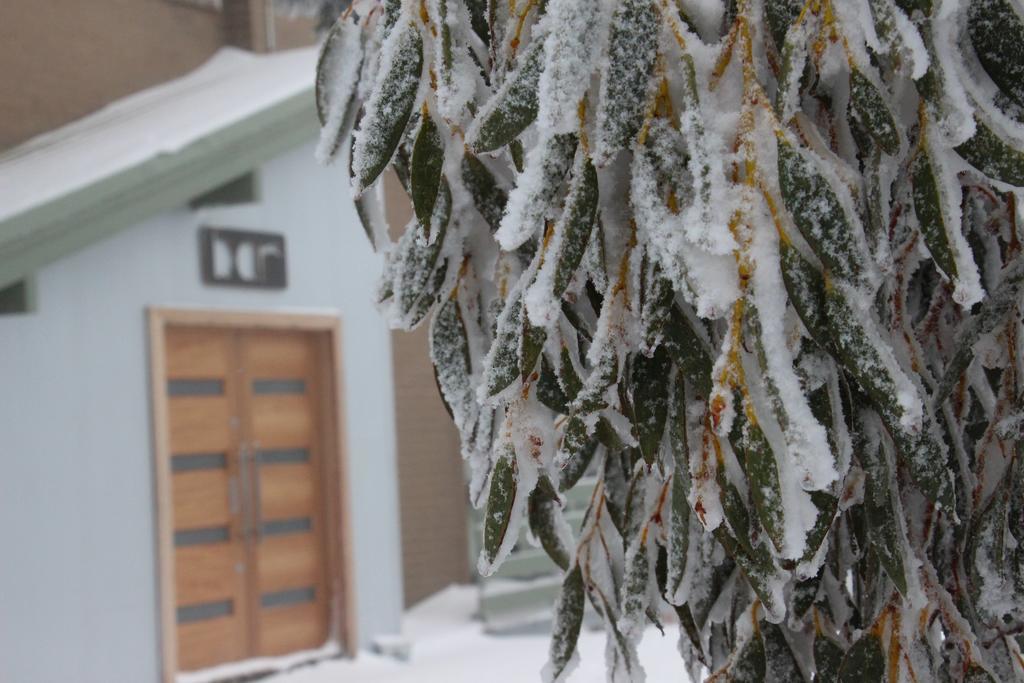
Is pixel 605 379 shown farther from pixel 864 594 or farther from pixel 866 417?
pixel 864 594

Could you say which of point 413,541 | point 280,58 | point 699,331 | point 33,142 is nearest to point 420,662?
point 413,541

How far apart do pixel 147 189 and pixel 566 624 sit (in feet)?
16.6

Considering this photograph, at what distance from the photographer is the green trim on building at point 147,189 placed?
18.4ft

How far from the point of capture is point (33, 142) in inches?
315

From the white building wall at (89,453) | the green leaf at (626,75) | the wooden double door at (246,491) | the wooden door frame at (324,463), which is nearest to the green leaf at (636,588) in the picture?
the green leaf at (626,75)

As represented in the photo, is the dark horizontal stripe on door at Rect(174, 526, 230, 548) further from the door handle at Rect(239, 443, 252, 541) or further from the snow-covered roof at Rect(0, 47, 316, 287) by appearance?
the snow-covered roof at Rect(0, 47, 316, 287)

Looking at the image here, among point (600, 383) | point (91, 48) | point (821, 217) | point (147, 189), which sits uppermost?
point (91, 48)

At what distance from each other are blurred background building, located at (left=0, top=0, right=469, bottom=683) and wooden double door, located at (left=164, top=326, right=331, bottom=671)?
1 centimetres

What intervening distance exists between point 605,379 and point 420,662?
687 centimetres

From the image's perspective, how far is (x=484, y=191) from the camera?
57.2 inches

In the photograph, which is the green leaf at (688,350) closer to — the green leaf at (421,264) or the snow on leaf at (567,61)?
the snow on leaf at (567,61)

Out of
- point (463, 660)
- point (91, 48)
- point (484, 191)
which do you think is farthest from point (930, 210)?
point (91, 48)

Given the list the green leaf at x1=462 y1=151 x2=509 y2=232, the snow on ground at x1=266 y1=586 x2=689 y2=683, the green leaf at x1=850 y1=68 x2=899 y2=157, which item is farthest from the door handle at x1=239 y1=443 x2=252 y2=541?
the green leaf at x1=850 y1=68 x2=899 y2=157

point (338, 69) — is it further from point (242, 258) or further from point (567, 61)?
point (242, 258)
